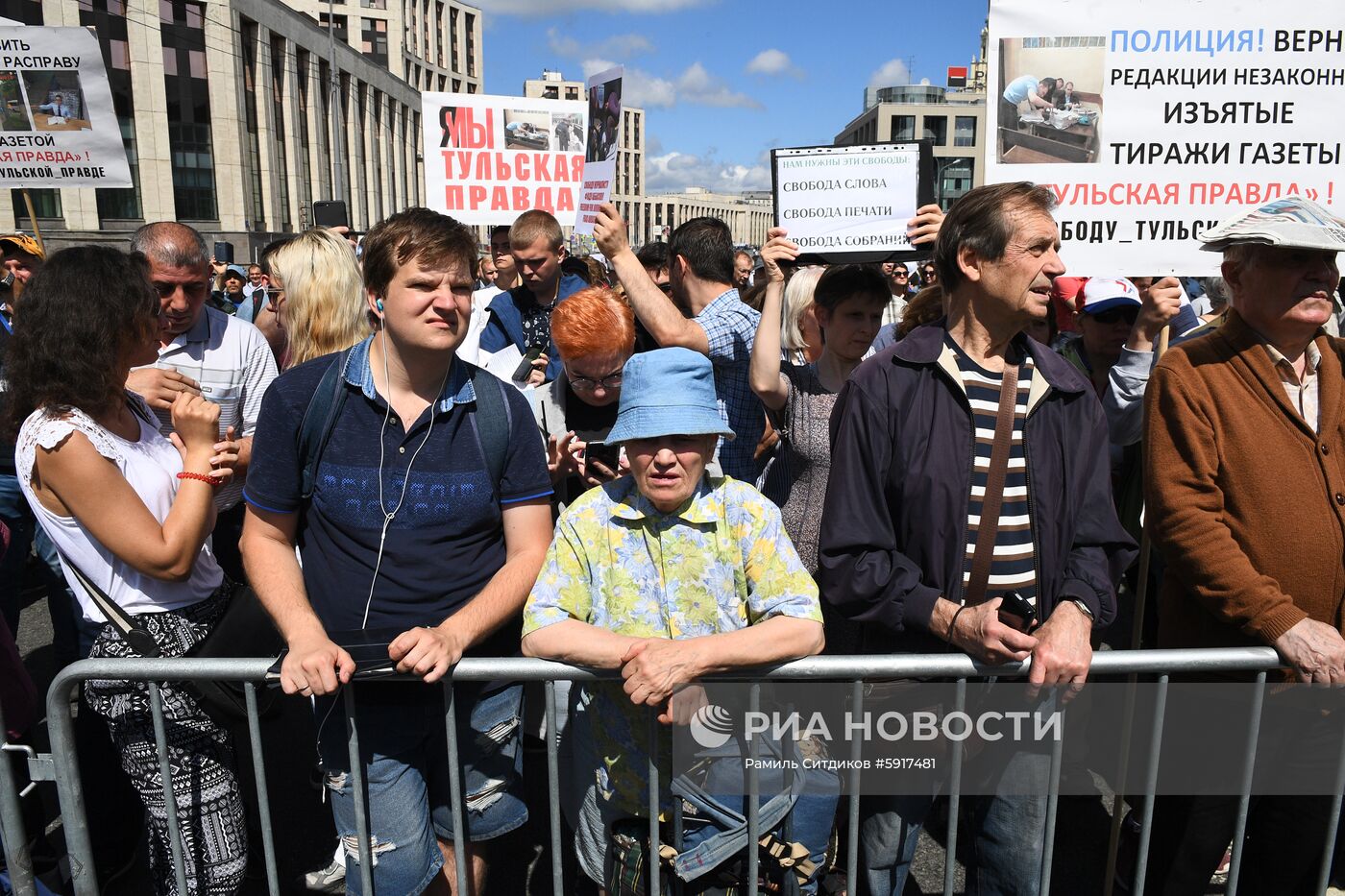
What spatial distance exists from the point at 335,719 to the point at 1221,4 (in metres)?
3.43

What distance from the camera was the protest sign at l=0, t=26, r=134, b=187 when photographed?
5.27m

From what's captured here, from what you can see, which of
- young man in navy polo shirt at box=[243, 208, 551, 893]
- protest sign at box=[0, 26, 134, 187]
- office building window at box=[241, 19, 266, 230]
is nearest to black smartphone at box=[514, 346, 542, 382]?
young man in navy polo shirt at box=[243, 208, 551, 893]

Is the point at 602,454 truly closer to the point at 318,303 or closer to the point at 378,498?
the point at 378,498

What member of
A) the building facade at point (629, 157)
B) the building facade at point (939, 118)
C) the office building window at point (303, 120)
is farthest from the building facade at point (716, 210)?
the office building window at point (303, 120)

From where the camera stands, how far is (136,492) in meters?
2.41

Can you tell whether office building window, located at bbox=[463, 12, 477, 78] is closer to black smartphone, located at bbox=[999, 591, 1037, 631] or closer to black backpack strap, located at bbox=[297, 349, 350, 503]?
black backpack strap, located at bbox=[297, 349, 350, 503]

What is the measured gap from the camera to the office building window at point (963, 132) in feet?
331

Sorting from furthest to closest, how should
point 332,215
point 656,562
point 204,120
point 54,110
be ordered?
point 204,120 → point 332,215 → point 54,110 → point 656,562

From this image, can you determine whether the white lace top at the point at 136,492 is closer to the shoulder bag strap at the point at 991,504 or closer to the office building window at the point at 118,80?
the shoulder bag strap at the point at 991,504

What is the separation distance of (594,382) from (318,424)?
2.98 ft

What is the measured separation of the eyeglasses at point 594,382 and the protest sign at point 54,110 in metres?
3.98

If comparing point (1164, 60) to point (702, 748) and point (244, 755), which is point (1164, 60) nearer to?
point (702, 748)

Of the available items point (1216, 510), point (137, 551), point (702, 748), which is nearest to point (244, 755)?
point (137, 551)

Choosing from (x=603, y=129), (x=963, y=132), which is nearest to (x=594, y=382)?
(x=603, y=129)
